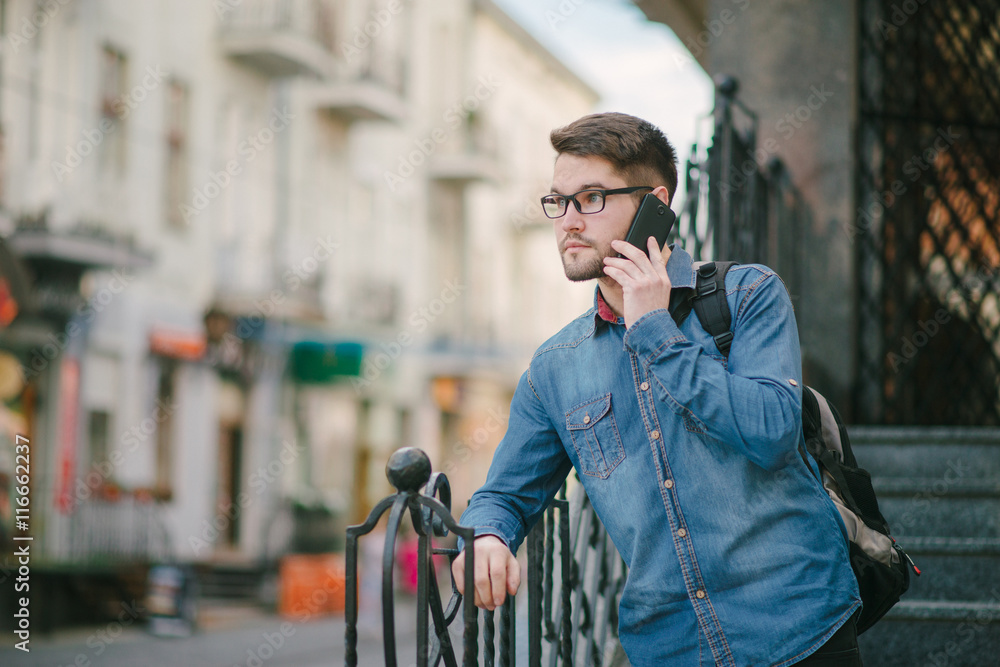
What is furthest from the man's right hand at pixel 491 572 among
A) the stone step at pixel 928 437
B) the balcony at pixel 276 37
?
the balcony at pixel 276 37

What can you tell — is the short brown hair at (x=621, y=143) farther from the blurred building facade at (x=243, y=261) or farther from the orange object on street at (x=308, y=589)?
the orange object on street at (x=308, y=589)

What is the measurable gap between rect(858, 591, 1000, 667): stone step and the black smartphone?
2054mm

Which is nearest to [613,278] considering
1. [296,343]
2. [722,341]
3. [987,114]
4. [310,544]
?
[722,341]

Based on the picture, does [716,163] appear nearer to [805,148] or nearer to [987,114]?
[805,148]

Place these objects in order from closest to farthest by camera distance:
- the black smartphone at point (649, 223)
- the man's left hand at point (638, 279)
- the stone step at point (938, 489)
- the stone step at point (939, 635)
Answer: the man's left hand at point (638, 279) → the black smartphone at point (649, 223) → the stone step at point (939, 635) → the stone step at point (938, 489)

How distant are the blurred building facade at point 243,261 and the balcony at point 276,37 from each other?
2.3 inches

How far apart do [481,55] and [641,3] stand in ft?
86.3

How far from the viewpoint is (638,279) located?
2.17m

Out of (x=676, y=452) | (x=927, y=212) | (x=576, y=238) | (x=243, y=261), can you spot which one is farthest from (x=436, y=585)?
(x=243, y=261)

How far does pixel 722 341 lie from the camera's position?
2223 millimetres

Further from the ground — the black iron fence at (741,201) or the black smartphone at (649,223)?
the black iron fence at (741,201)

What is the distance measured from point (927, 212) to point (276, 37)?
17856 mm

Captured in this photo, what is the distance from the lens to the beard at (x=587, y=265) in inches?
89.4

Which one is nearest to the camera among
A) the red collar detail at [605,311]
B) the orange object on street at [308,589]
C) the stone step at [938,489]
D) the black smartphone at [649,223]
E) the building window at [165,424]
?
the black smartphone at [649,223]
